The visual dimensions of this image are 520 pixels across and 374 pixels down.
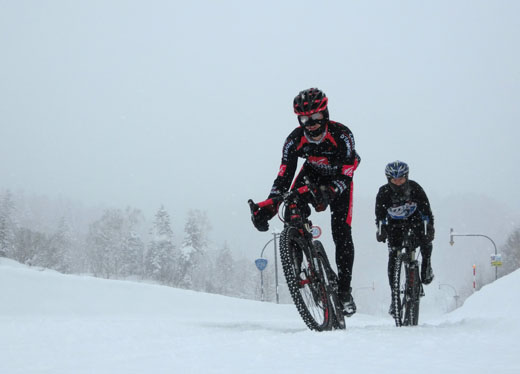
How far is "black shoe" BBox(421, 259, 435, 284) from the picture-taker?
628 centimetres

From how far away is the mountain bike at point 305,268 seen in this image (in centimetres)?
460

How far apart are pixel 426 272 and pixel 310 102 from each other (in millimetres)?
2826

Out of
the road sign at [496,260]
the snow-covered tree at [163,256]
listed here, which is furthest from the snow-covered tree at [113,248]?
the road sign at [496,260]

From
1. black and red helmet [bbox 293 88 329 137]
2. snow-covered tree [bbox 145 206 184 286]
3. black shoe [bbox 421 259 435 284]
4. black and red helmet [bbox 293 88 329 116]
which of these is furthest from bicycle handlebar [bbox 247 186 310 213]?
snow-covered tree [bbox 145 206 184 286]

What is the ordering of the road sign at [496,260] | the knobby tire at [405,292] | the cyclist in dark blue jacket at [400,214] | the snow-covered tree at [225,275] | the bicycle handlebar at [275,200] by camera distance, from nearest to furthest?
the bicycle handlebar at [275,200], the knobby tire at [405,292], the cyclist in dark blue jacket at [400,214], the road sign at [496,260], the snow-covered tree at [225,275]

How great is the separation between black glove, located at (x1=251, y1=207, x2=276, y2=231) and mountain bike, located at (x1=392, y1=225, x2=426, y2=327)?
1930 millimetres

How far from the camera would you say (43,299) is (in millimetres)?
9227

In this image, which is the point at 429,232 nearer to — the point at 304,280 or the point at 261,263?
the point at 304,280

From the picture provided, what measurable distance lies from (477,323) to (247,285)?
8991cm

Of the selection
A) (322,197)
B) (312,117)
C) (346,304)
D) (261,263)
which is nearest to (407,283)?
(346,304)

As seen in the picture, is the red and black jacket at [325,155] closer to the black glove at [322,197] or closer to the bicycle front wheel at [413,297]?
the black glove at [322,197]

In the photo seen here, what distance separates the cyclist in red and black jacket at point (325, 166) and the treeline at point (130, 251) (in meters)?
63.3

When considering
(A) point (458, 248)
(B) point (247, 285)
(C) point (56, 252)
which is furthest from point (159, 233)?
(A) point (458, 248)

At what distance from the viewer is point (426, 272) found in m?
6.29
